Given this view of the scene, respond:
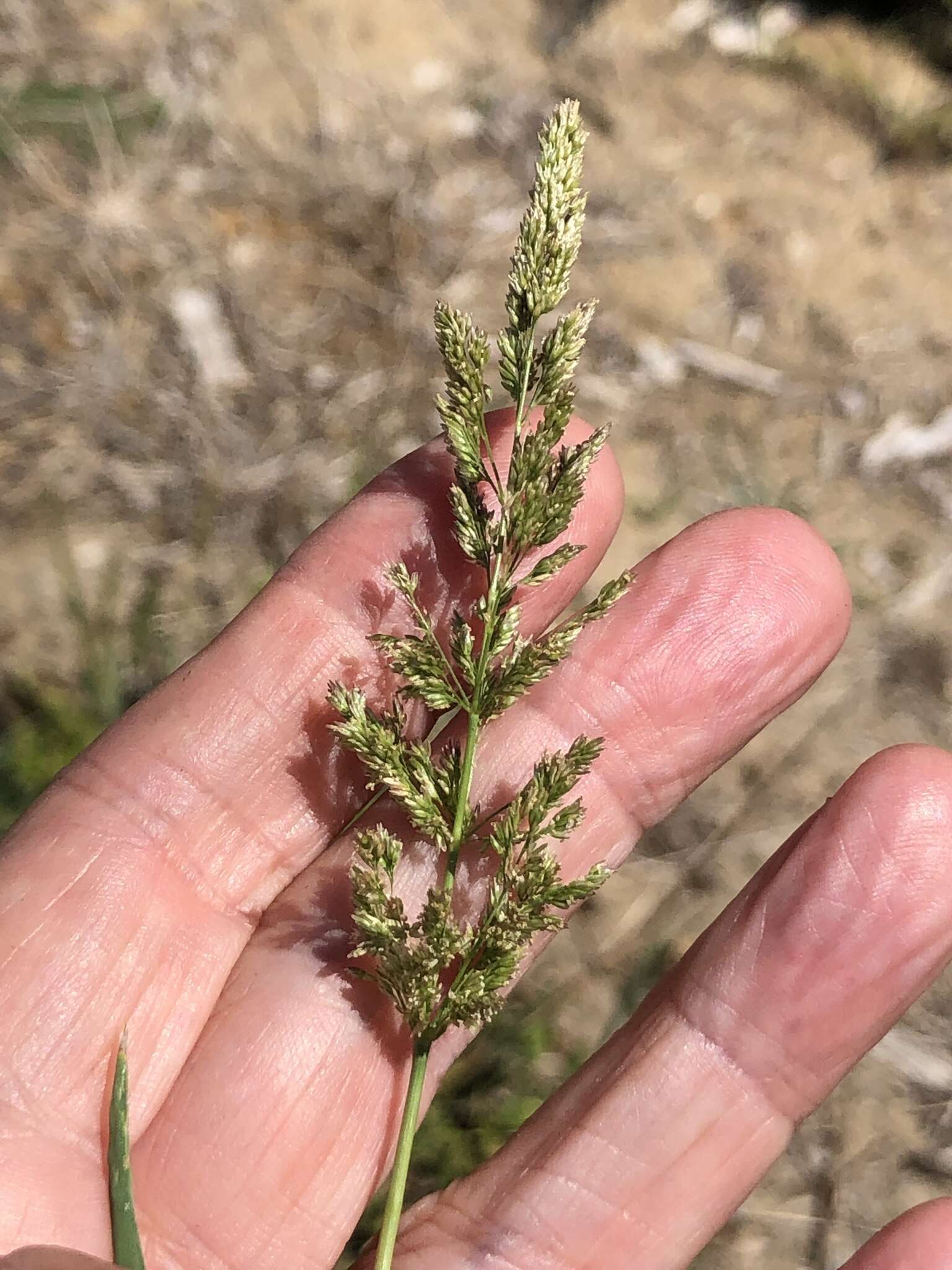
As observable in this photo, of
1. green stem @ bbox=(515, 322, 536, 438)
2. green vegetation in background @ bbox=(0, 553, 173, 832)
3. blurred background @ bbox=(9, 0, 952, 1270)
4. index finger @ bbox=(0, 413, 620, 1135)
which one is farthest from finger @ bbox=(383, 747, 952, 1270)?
green vegetation in background @ bbox=(0, 553, 173, 832)

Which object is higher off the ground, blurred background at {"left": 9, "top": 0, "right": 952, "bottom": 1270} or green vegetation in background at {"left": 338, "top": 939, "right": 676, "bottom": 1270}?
blurred background at {"left": 9, "top": 0, "right": 952, "bottom": 1270}

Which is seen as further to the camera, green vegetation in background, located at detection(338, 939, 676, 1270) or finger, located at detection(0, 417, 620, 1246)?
green vegetation in background, located at detection(338, 939, 676, 1270)

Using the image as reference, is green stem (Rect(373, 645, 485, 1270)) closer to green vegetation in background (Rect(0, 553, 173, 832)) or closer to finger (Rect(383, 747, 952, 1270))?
finger (Rect(383, 747, 952, 1270))

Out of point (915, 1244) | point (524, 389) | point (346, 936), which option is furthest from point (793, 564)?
point (915, 1244)

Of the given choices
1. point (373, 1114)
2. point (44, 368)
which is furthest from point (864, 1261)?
point (44, 368)

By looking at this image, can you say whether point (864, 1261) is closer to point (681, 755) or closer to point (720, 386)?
point (681, 755)

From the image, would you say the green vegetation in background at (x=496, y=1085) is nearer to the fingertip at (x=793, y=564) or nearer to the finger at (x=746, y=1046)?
the finger at (x=746, y=1046)

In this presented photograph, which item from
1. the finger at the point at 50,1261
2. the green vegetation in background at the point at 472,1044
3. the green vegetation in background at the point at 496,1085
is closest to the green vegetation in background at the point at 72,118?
the green vegetation in background at the point at 472,1044
